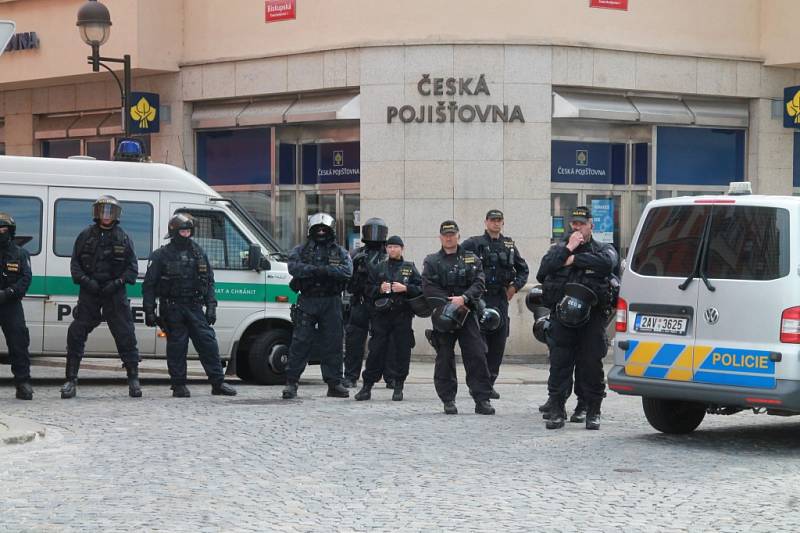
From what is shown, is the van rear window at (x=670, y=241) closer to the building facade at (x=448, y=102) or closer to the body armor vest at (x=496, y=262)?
the body armor vest at (x=496, y=262)

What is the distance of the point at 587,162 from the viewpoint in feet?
68.8

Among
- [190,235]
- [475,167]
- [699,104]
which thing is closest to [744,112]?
[699,104]

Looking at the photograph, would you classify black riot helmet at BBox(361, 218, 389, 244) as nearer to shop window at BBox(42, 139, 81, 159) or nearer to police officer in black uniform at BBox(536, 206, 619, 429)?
police officer in black uniform at BBox(536, 206, 619, 429)

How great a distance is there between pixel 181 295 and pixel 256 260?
154 centimetres

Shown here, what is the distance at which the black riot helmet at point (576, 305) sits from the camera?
36.9 feet

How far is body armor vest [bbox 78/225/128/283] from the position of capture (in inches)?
528

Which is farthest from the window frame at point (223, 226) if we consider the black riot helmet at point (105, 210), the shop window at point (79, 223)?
the black riot helmet at point (105, 210)

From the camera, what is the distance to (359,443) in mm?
10375

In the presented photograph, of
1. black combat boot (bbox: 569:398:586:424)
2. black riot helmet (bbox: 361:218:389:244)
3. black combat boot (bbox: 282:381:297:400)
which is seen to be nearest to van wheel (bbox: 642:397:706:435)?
black combat boot (bbox: 569:398:586:424)

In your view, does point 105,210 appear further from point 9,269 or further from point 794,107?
point 794,107

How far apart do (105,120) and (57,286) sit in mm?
9482

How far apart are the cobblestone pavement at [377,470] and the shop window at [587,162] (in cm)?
795

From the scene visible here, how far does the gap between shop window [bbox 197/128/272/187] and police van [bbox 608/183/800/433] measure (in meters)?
11.9

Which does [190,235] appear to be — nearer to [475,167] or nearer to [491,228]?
[491,228]
